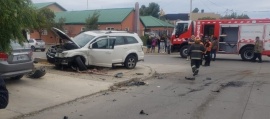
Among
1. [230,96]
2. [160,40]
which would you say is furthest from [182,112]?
[160,40]

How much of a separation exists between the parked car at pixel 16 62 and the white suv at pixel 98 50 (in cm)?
355

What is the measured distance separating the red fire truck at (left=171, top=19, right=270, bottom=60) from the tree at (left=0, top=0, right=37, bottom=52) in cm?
1624

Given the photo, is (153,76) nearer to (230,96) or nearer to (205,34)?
(230,96)

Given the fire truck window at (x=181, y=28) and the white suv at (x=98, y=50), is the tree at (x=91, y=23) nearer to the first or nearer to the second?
the fire truck window at (x=181, y=28)

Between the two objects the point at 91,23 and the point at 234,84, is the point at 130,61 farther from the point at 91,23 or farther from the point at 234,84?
the point at 91,23

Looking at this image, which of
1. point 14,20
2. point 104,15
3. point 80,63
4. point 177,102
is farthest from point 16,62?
point 104,15

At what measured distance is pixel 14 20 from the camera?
675 centimetres

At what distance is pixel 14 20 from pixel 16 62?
2548 millimetres

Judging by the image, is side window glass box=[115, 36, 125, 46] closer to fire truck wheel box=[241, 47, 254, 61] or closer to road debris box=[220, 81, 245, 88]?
road debris box=[220, 81, 245, 88]

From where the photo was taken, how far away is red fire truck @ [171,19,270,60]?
2059cm

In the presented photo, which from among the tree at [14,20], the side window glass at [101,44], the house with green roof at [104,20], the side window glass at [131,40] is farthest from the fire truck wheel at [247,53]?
the house with green roof at [104,20]

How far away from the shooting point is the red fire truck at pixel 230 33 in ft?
67.5

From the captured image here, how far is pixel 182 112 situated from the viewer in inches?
277

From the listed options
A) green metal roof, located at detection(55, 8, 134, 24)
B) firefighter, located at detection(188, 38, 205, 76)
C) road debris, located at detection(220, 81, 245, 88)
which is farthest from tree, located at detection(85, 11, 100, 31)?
road debris, located at detection(220, 81, 245, 88)
